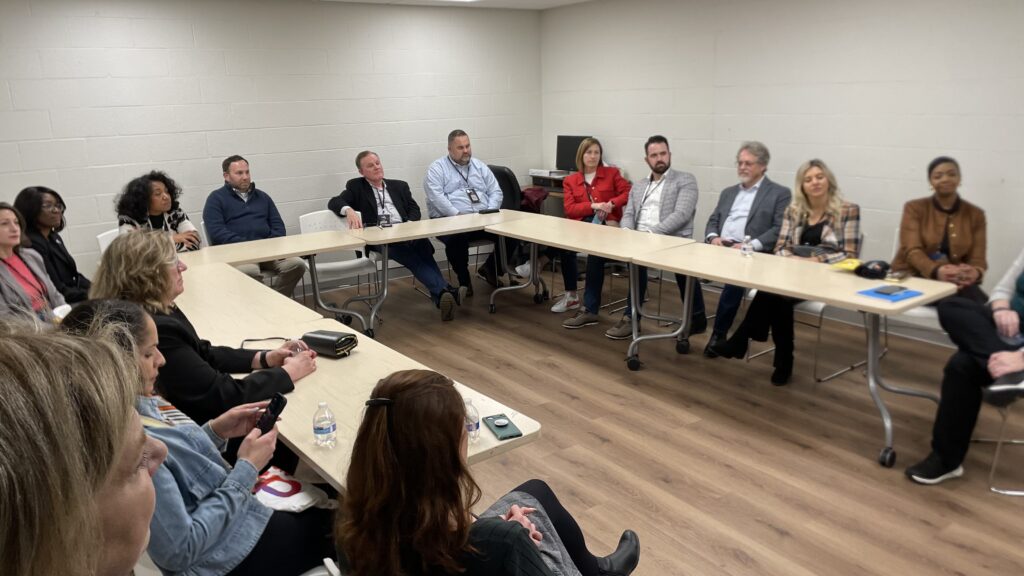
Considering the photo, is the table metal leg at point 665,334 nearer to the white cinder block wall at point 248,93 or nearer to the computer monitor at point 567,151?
the computer monitor at point 567,151

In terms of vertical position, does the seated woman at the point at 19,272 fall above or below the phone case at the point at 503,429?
above

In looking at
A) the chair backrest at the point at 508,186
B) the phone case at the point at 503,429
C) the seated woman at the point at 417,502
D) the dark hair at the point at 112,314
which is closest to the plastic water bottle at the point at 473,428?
the phone case at the point at 503,429

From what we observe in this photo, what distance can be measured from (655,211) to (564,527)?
3639mm

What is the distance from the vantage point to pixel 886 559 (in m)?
2.38

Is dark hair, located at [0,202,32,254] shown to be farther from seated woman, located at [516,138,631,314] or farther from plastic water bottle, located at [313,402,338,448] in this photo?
seated woman, located at [516,138,631,314]

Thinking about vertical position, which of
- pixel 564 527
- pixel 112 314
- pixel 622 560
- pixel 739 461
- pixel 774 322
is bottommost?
pixel 739 461

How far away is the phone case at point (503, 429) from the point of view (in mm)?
1947

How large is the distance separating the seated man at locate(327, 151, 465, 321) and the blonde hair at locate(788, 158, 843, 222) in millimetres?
2459

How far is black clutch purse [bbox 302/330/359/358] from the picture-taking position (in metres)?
2.55

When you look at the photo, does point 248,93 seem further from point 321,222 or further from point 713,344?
point 713,344

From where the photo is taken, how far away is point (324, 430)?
1.91m

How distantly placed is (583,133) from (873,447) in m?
4.27

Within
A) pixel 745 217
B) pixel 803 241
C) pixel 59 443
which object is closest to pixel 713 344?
pixel 803 241

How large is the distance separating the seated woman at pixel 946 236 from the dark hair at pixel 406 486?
310cm
